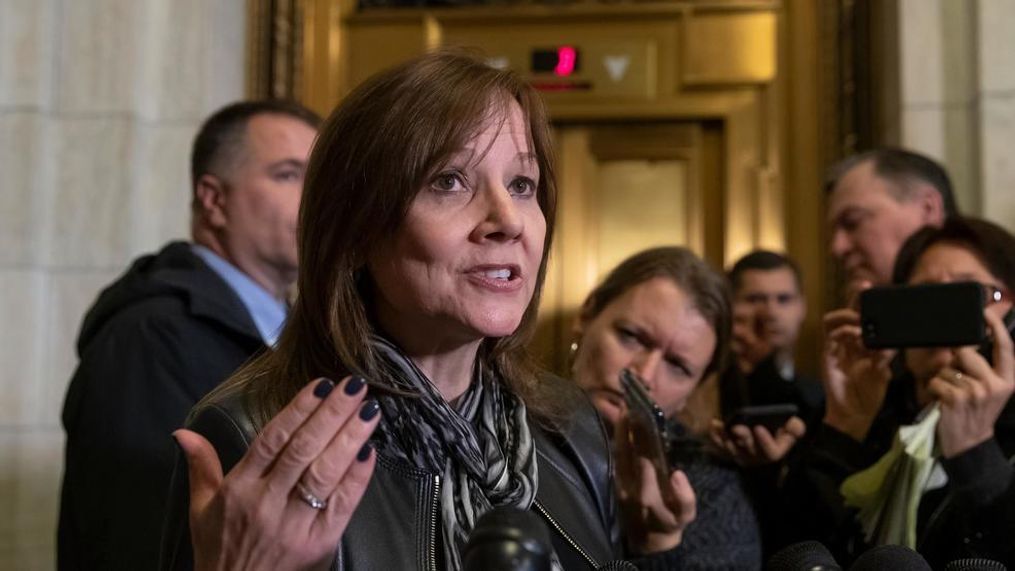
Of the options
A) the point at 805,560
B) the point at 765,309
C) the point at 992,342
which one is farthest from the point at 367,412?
the point at 765,309

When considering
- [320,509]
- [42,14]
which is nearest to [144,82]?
[42,14]

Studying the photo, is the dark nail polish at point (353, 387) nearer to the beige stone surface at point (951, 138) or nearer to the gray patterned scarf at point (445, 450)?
the gray patterned scarf at point (445, 450)

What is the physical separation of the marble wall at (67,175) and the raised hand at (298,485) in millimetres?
2812

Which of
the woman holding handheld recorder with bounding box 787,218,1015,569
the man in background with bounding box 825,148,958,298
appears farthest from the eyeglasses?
the man in background with bounding box 825,148,958,298

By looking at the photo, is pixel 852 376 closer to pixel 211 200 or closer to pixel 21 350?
pixel 211 200

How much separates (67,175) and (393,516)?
286 cm

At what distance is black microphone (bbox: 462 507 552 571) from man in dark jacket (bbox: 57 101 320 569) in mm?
1341

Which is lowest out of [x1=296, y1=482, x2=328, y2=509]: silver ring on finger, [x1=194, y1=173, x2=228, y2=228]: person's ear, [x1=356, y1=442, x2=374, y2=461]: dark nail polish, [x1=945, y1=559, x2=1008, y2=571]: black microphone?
[x1=945, y1=559, x2=1008, y2=571]: black microphone

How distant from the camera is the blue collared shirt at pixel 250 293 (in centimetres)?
275

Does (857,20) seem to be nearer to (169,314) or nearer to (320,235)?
(169,314)

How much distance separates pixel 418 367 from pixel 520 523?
65 cm

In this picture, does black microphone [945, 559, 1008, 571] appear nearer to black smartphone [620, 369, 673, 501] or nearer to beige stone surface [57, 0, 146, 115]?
black smartphone [620, 369, 673, 501]

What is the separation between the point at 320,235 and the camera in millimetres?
1488

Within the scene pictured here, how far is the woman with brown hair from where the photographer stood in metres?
1.39
